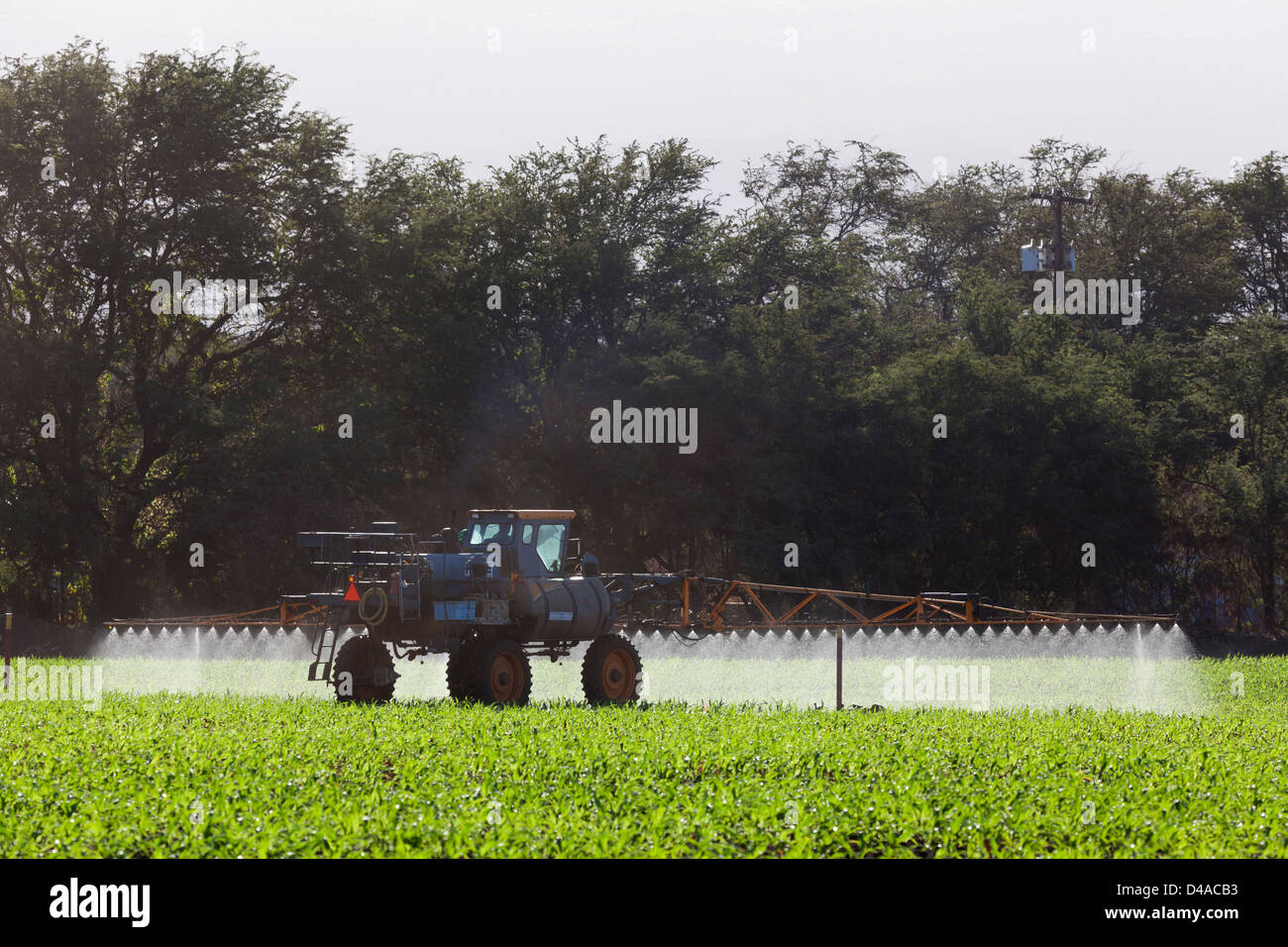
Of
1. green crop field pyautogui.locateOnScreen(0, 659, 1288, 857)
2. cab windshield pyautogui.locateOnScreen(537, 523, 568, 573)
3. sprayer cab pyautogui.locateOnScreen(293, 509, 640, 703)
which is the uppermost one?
cab windshield pyautogui.locateOnScreen(537, 523, 568, 573)

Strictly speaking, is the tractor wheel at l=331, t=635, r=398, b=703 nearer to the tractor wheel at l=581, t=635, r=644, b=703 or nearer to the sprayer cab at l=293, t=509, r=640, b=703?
the sprayer cab at l=293, t=509, r=640, b=703

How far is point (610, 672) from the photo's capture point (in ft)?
68.0

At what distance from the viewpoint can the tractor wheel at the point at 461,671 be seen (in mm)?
19625

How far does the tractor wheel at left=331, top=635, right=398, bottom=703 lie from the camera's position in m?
19.5

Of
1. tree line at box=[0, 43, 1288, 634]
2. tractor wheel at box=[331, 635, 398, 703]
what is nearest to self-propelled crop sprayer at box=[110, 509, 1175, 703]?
tractor wheel at box=[331, 635, 398, 703]

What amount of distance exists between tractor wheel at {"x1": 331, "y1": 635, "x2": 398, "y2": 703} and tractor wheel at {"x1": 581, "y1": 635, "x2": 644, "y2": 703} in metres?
2.67

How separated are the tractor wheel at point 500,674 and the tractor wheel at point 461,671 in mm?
65

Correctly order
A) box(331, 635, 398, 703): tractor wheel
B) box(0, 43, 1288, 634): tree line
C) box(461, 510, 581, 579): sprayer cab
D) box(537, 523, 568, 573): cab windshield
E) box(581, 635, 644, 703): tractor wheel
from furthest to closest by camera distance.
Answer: box(0, 43, 1288, 634): tree line → box(537, 523, 568, 573): cab windshield → box(461, 510, 581, 579): sprayer cab → box(581, 635, 644, 703): tractor wheel → box(331, 635, 398, 703): tractor wheel

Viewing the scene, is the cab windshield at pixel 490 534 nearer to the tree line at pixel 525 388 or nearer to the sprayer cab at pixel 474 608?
the sprayer cab at pixel 474 608

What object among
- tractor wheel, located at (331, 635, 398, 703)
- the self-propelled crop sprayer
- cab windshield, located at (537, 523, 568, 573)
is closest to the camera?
the self-propelled crop sprayer

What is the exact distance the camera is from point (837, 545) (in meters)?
45.1

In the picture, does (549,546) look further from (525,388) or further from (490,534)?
(525,388)

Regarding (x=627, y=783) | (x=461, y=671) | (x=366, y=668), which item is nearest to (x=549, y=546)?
(x=461, y=671)

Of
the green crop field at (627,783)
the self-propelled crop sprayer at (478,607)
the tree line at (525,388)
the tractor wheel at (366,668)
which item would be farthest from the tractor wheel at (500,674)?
the tree line at (525,388)
